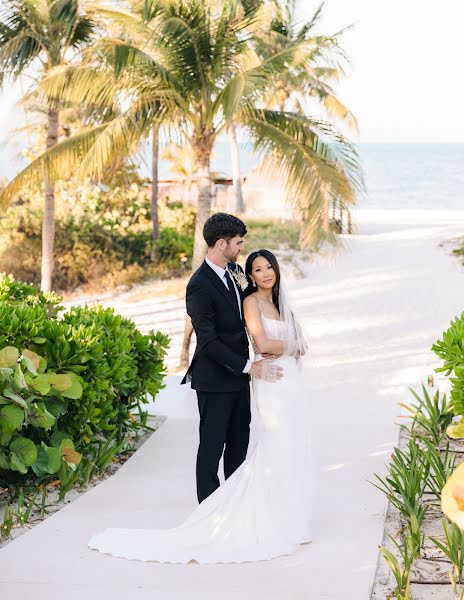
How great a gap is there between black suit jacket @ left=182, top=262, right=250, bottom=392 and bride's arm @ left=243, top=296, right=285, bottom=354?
0.09m

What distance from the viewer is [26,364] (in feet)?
19.4

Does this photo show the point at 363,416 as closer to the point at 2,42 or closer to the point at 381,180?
the point at 2,42

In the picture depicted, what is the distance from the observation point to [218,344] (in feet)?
17.4

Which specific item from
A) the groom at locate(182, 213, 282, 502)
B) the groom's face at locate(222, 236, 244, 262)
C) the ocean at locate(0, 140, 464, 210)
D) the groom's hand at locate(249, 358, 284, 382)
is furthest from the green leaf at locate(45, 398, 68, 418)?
the ocean at locate(0, 140, 464, 210)

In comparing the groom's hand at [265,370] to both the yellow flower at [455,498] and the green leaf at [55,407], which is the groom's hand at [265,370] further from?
the yellow flower at [455,498]

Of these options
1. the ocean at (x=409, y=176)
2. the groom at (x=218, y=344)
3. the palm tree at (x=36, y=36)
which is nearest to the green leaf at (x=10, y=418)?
the groom at (x=218, y=344)

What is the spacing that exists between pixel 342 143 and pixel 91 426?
20.7ft

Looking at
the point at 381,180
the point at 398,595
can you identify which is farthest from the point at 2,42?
the point at 381,180

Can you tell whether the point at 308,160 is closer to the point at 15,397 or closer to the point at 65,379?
the point at 65,379

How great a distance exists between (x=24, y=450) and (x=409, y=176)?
346 feet

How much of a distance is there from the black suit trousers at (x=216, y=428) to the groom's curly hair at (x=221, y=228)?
914 millimetres

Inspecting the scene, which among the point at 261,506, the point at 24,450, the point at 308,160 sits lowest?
the point at 261,506

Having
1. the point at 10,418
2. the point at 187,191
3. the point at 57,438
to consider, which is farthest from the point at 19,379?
the point at 187,191

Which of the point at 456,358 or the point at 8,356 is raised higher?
the point at 8,356
